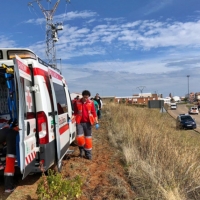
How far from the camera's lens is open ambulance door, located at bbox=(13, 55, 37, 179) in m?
4.18

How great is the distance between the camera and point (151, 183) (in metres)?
5.52

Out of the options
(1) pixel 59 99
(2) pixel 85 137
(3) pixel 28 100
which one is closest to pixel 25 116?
(3) pixel 28 100

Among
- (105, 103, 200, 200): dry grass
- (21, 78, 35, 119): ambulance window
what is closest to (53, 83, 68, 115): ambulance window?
(21, 78, 35, 119): ambulance window

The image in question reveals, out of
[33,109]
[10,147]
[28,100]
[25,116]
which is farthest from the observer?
[33,109]

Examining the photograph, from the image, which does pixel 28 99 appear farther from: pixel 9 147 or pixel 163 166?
pixel 163 166

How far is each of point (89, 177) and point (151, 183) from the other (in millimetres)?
1211

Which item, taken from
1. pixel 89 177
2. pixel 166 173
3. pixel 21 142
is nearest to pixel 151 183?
pixel 166 173

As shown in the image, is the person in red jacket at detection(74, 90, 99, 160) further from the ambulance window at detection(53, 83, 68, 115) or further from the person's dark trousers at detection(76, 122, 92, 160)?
the ambulance window at detection(53, 83, 68, 115)

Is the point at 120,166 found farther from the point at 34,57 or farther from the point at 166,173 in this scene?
the point at 34,57

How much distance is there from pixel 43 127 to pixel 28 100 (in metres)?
0.53

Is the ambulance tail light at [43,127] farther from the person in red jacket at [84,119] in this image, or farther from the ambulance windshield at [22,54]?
the person in red jacket at [84,119]

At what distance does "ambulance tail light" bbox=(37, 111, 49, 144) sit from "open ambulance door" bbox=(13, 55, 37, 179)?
10 centimetres

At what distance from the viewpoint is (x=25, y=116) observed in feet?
14.9

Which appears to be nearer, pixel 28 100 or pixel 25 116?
pixel 25 116
